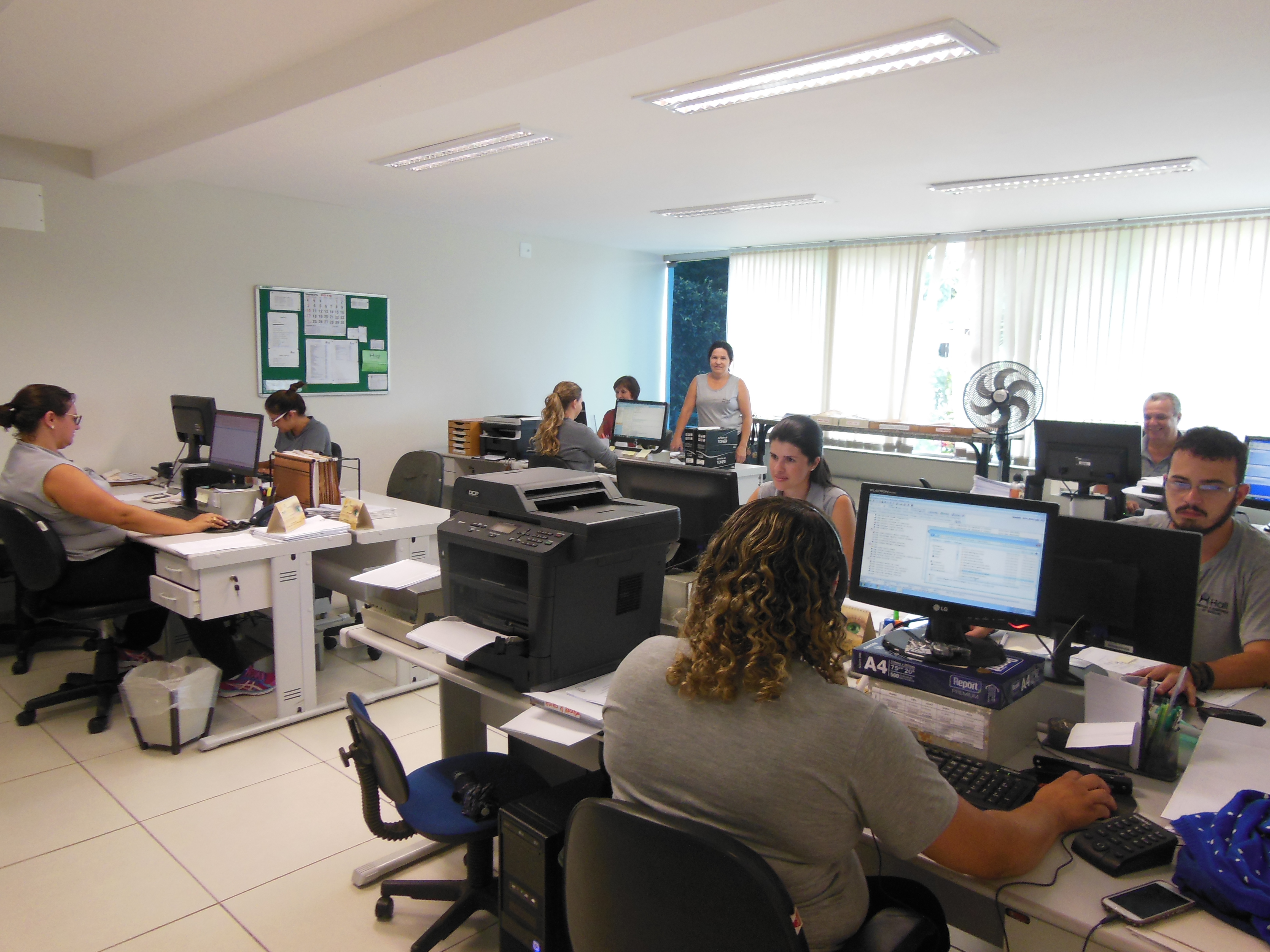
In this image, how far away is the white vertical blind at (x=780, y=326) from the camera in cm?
723

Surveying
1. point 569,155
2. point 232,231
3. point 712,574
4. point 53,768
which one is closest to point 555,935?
point 712,574

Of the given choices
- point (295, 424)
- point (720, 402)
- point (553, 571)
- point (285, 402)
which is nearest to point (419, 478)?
point (295, 424)

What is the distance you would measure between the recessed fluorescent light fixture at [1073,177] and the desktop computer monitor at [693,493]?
3073mm

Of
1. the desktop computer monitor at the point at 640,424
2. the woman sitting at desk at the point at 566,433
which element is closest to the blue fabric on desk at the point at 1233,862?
the woman sitting at desk at the point at 566,433

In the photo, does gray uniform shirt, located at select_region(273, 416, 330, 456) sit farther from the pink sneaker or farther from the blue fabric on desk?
the blue fabric on desk

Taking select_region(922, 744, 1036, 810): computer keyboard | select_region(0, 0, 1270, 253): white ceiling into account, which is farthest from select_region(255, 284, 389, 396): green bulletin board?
select_region(922, 744, 1036, 810): computer keyboard

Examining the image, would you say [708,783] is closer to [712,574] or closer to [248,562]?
[712,574]

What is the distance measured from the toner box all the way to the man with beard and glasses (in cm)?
49

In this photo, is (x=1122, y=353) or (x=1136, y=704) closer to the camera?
(x=1136, y=704)

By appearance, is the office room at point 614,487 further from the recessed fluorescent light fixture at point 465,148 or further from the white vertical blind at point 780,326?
the white vertical blind at point 780,326

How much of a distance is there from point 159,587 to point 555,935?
7.57 ft

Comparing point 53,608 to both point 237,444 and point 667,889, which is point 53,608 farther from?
point 667,889

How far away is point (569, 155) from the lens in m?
4.21

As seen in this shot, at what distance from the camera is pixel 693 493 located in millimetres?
2617
